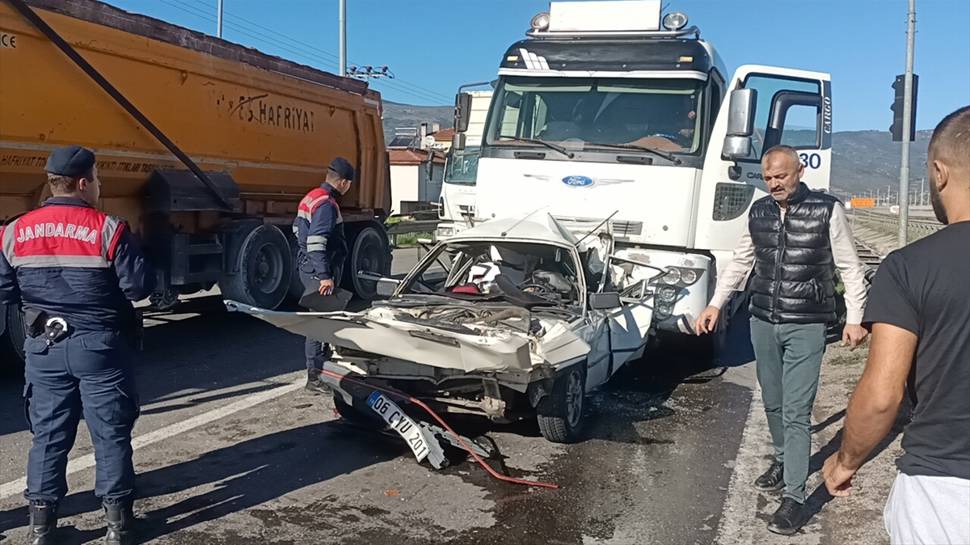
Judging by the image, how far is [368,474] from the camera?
492cm

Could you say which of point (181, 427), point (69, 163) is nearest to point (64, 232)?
point (69, 163)

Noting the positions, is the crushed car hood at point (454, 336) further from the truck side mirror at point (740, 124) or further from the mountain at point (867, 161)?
the mountain at point (867, 161)

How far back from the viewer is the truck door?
7621mm

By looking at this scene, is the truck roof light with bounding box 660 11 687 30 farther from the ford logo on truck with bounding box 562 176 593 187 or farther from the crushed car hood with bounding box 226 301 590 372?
the crushed car hood with bounding box 226 301 590 372

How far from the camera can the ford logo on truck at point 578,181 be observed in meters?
7.80

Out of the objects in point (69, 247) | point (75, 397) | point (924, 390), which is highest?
point (69, 247)

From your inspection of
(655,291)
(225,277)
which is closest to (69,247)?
(655,291)

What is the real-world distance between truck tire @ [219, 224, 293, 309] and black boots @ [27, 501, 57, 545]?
221 inches

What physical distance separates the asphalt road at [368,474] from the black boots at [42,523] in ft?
0.38

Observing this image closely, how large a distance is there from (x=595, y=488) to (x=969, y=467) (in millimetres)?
2874

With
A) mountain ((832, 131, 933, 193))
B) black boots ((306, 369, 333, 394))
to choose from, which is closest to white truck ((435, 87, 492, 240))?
black boots ((306, 369, 333, 394))

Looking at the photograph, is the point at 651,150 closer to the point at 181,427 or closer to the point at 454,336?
the point at 454,336

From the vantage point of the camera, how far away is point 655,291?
7258 millimetres

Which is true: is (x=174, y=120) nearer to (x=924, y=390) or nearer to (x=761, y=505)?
(x=761, y=505)
